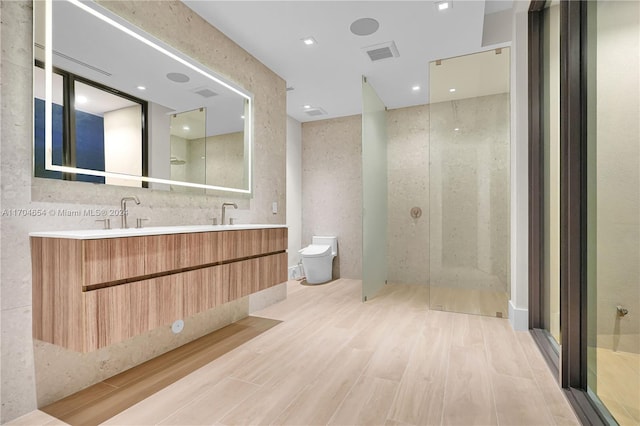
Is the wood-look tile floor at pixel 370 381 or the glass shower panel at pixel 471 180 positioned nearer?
the wood-look tile floor at pixel 370 381

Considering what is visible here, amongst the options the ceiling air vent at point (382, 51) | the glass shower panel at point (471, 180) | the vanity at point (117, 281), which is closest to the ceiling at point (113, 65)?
the vanity at point (117, 281)

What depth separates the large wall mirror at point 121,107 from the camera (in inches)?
65.4


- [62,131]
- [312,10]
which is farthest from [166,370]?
[312,10]

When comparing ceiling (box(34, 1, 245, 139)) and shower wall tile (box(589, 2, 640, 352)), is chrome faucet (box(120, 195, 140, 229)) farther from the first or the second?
shower wall tile (box(589, 2, 640, 352))

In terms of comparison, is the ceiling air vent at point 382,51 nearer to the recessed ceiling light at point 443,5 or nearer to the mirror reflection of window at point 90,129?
the recessed ceiling light at point 443,5

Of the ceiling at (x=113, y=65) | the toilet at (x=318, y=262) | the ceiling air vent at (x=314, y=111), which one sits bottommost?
the toilet at (x=318, y=262)

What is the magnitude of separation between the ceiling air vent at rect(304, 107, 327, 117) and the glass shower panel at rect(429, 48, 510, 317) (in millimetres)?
1807

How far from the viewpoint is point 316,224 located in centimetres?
513

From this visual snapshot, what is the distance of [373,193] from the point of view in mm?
3938

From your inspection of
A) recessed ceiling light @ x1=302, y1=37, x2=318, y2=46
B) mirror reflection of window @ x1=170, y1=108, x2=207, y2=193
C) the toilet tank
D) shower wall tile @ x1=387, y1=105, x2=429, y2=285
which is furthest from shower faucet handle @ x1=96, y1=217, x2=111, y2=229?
shower wall tile @ x1=387, y1=105, x2=429, y2=285

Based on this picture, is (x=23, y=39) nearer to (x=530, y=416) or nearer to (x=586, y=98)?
(x=586, y=98)

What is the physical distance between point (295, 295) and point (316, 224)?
5.00ft

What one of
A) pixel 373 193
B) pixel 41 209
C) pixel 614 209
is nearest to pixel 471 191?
pixel 373 193

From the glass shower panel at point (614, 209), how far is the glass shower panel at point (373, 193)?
2.20 metres
